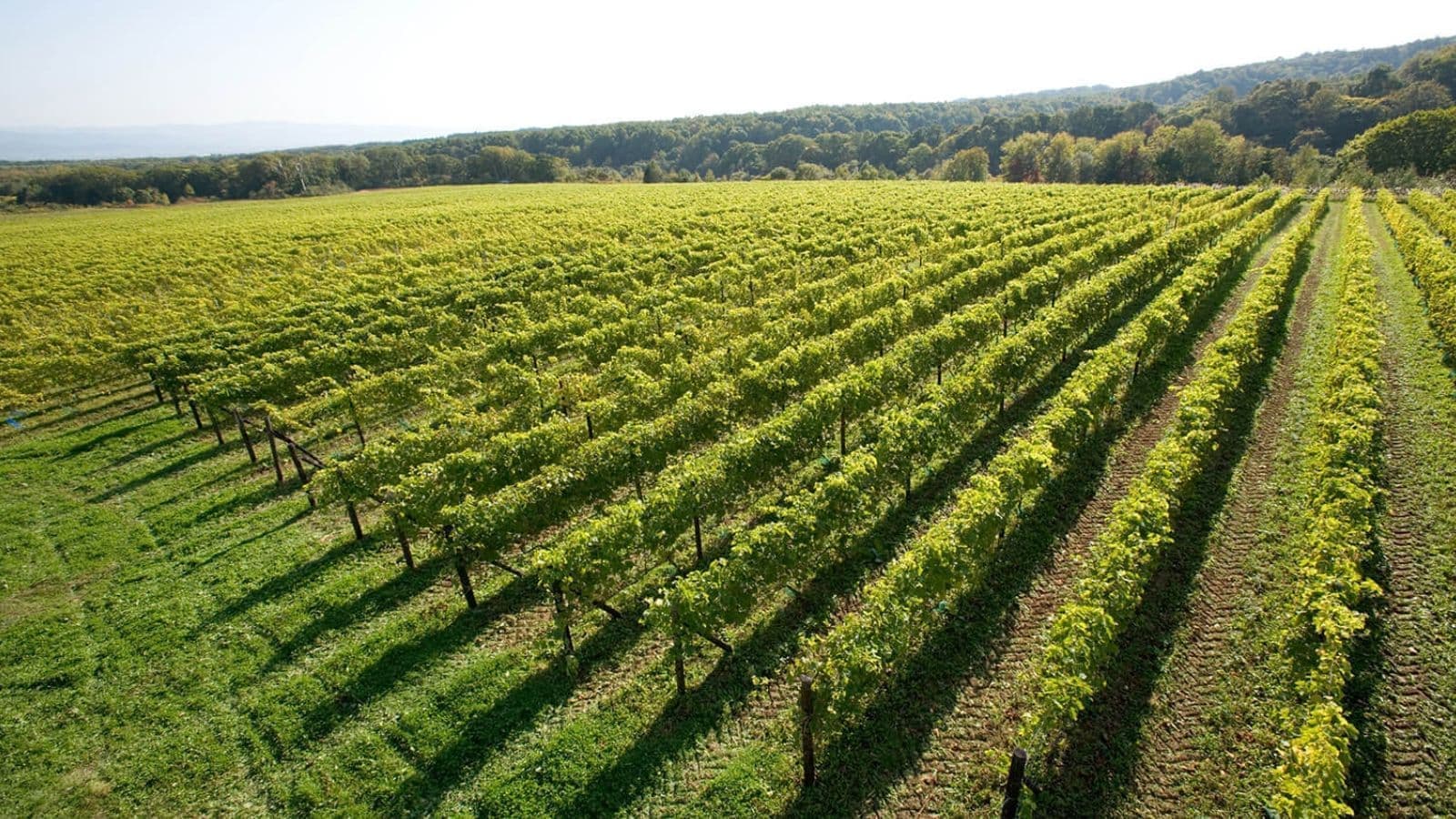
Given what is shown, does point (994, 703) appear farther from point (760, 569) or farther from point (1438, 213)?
point (1438, 213)

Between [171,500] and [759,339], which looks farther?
[759,339]

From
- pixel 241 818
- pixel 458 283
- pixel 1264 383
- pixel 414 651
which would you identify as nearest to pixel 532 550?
Answer: pixel 414 651

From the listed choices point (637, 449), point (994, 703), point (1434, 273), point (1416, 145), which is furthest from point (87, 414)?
point (1416, 145)

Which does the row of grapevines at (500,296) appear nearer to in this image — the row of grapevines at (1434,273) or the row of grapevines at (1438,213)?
the row of grapevines at (1434,273)

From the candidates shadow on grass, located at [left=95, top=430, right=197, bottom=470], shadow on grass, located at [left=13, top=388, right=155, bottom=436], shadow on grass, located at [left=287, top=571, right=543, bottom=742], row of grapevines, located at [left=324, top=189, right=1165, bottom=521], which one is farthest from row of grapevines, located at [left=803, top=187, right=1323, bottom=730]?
shadow on grass, located at [left=13, top=388, right=155, bottom=436]

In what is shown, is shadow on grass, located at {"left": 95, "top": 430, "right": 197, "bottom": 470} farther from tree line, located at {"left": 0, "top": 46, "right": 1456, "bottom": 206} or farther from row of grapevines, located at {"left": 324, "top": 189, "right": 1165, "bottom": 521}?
tree line, located at {"left": 0, "top": 46, "right": 1456, "bottom": 206}

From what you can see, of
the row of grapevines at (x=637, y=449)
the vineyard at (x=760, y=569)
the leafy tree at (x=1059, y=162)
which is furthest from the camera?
the leafy tree at (x=1059, y=162)

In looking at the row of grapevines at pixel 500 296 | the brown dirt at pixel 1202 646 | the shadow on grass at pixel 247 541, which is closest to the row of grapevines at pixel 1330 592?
the brown dirt at pixel 1202 646

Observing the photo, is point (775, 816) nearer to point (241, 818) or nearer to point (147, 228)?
point (241, 818)
